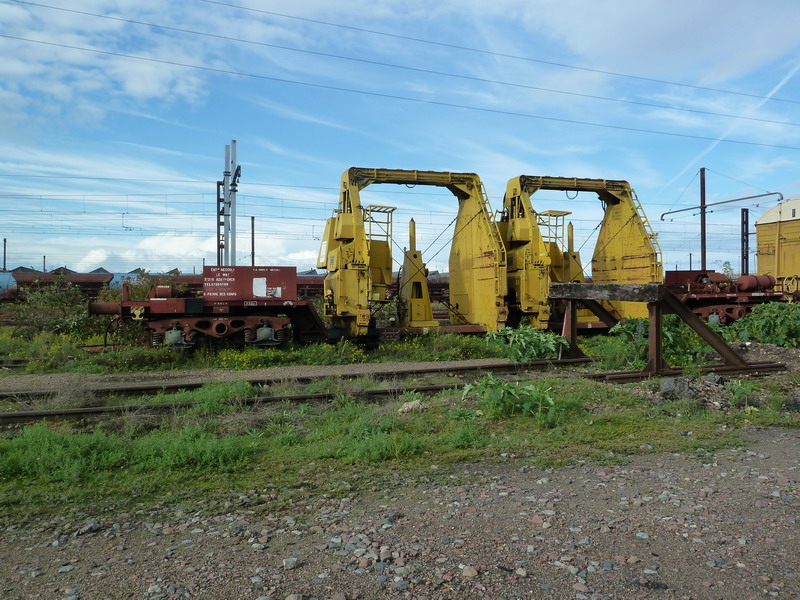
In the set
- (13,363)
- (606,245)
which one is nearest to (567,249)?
(606,245)

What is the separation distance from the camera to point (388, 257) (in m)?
15.2

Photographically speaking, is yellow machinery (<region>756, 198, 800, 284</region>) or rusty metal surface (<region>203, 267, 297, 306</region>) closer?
rusty metal surface (<region>203, 267, 297, 306</region>)

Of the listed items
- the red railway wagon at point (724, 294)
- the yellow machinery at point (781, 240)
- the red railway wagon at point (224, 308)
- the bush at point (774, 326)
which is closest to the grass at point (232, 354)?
the red railway wagon at point (224, 308)

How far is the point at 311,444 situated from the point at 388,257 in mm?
9638

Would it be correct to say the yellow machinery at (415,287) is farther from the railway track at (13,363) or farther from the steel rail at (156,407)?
the railway track at (13,363)

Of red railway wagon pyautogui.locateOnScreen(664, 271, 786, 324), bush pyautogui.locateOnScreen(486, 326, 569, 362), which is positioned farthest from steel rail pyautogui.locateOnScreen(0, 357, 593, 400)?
red railway wagon pyautogui.locateOnScreen(664, 271, 786, 324)

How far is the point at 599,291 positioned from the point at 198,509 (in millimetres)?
7476

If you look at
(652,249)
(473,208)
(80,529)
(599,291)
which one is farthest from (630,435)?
(652,249)

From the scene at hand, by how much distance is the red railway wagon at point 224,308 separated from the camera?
12.4 m

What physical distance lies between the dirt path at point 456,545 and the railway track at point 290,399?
345 cm

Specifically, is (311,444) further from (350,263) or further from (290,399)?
(350,263)

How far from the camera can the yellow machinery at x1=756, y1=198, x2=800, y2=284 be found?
27.0m

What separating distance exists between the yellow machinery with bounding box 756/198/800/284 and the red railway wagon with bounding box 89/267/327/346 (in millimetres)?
23787

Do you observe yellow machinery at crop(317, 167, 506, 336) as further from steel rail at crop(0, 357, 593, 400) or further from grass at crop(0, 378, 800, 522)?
grass at crop(0, 378, 800, 522)
